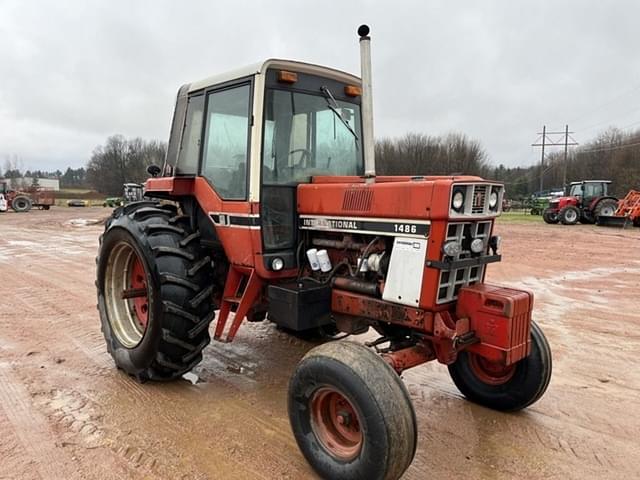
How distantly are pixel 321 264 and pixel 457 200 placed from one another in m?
1.16

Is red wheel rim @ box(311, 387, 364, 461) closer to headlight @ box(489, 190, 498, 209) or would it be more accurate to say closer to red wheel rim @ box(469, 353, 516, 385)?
red wheel rim @ box(469, 353, 516, 385)

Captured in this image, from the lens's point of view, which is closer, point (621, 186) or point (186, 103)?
point (186, 103)

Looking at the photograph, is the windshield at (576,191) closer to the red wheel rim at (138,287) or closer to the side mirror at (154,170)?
the side mirror at (154,170)

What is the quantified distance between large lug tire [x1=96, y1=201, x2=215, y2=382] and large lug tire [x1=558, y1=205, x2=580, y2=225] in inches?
880

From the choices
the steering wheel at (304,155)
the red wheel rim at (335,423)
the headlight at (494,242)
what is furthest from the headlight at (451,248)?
the steering wheel at (304,155)

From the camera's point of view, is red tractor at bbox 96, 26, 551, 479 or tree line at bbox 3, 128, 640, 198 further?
tree line at bbox 3, 128, 640, 198

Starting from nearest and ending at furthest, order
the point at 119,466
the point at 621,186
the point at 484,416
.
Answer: the point at 119,466 → the point at 484,416 → the point at 621,186

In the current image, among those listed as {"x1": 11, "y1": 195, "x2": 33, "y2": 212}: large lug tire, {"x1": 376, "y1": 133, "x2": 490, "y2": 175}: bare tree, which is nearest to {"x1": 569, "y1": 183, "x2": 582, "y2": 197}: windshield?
{"x1": 376, "y1": 133, "x2": 490, "y2": 175}: bare tree

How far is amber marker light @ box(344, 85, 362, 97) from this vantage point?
4059mm

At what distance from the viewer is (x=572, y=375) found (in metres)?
4.32

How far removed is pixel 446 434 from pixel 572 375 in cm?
173

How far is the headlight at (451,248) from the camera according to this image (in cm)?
288

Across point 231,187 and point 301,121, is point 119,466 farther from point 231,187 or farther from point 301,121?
point 301,121

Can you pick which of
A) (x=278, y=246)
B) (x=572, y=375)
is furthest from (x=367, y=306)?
(x=572, y=375)
